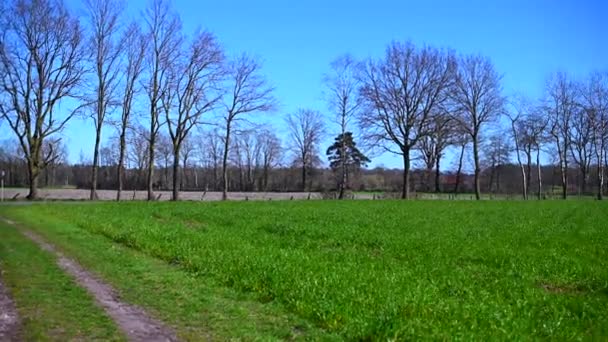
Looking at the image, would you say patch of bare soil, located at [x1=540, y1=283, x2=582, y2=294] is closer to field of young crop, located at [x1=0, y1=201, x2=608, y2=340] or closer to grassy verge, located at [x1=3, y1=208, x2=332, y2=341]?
field of young crop, located at [x1=0, y1=201, x2=608, y2=340]

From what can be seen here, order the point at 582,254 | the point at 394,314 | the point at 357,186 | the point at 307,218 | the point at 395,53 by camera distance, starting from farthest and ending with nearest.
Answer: the point at 357,186, the point at 395,53, the point at 307,218, the point at 582,254, the point at 394,314

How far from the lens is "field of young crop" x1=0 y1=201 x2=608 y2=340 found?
7676mm

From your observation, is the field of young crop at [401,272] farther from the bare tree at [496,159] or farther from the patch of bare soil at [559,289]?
the bare tree at [496,159]

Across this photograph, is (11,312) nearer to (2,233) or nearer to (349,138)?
(2,233)

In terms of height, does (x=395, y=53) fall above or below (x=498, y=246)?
above

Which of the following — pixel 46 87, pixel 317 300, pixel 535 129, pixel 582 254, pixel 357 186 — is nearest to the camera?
pixel 317 300

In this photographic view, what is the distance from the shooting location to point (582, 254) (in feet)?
52.1

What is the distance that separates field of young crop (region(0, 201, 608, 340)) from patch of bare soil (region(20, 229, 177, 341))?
1.68ft

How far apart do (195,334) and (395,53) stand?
63.8m

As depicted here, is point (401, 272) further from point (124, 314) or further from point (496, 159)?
point (496, 159)

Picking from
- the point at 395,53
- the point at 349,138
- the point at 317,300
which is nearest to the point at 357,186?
the point at 349,138

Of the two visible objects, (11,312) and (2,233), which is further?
(2,233)

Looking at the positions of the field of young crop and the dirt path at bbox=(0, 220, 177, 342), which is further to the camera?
the field of young crop

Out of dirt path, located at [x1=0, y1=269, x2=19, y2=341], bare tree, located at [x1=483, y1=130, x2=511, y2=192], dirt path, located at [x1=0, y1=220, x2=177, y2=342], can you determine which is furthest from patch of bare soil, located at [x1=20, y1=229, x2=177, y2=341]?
bare tree, located at [x1=483, y1=130, x2=511, y2=192]
